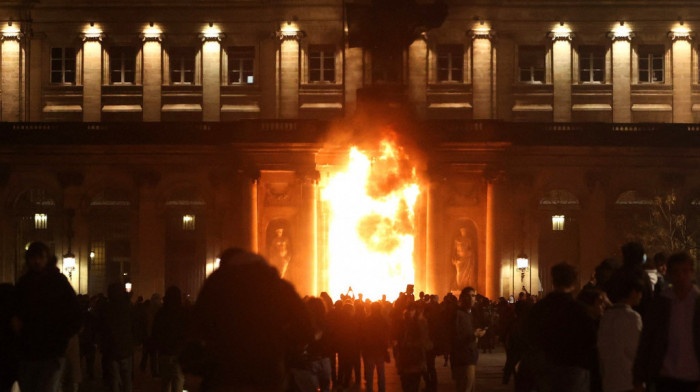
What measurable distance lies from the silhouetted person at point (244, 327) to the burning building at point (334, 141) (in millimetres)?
39192

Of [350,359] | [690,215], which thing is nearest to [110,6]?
[690,215]

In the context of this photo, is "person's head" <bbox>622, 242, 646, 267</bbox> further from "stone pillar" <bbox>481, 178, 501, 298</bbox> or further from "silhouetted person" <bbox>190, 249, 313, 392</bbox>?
"stone pillar" <bbox>481, 178, 501, 298</bbox>

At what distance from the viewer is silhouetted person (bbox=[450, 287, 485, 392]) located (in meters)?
23.8

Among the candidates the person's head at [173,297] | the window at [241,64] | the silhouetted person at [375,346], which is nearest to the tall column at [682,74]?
the window at [241,64]

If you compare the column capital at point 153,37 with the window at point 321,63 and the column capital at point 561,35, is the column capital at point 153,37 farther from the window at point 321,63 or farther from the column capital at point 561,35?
the column capital at point 561,35

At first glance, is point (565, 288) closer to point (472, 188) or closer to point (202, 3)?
point (472, 188)

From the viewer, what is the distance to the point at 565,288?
1487 centimetres

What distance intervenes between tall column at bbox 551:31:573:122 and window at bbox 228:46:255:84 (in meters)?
15.0

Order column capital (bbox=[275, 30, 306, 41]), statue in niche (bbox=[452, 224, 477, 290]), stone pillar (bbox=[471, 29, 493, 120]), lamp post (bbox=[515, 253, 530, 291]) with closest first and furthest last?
lamp post (bbox=[515, 253, 530, 291]) < statue in niche (bbox=[452, 224, 477, 290]) < stone pillar (bbox=[471, 29, 493, 120]) < column capital (bbox=[275, 30, 306, 41])

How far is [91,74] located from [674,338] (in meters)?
58.9

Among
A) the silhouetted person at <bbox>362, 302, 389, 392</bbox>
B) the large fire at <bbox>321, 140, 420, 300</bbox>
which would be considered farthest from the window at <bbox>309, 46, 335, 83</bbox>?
the silhouetted person at <bbox>362, 302, 389, 392</bbox>

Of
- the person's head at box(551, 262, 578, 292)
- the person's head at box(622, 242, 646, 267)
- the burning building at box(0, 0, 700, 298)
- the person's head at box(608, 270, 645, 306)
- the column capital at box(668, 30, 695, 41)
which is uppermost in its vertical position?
the column capital at box(668, 30, 695, 41)

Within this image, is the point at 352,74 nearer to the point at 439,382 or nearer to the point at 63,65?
the point at 63,65

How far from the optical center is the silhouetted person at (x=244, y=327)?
11594 millimetres
